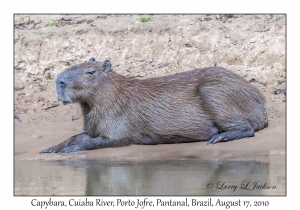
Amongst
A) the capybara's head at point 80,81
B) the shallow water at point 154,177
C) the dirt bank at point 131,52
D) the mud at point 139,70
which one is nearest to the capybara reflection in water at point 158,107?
the capybara's head at point 80,81

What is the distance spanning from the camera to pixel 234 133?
7.88 m

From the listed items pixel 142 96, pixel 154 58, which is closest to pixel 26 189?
pixel 142 96

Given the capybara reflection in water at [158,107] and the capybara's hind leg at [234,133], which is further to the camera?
the capybara reflection in water at [158,107]

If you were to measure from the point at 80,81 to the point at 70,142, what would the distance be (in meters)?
0.87

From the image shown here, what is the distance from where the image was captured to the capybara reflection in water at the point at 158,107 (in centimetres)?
799

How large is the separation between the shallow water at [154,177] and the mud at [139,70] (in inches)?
0.6

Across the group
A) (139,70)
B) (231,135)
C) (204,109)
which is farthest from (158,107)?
(139,70)

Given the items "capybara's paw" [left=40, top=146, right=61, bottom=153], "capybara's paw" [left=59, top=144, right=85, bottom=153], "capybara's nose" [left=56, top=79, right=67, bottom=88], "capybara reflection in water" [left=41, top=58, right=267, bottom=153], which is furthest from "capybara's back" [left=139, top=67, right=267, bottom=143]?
"capybara's paw" [left=40, top=146, right=61, bottom=153]

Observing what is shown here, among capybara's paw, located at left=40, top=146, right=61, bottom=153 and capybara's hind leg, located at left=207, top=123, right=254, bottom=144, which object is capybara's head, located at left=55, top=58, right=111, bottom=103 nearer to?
capybara's paw, located at left=40, top=146, right=61, bottom=153

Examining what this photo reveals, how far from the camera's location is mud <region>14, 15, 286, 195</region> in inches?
271

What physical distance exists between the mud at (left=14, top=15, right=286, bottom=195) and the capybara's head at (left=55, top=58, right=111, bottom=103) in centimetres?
77

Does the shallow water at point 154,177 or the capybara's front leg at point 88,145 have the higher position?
the capybara's front leg at point 88,145

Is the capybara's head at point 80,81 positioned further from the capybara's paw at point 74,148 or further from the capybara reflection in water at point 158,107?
the capybara's paw at point 74,148

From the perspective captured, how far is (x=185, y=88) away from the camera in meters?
8.16
